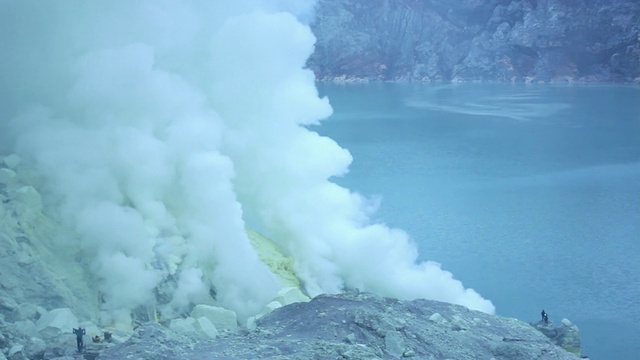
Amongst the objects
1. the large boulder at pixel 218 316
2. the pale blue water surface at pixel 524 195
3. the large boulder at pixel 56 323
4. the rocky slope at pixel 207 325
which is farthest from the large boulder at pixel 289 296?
the pale blue water surface at pixel 524 195

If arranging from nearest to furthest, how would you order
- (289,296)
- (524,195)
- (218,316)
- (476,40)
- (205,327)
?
(205,327) → (218,316) → (289,296) → (524,195) → (476,40)

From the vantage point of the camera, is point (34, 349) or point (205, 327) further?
point (205, 327)

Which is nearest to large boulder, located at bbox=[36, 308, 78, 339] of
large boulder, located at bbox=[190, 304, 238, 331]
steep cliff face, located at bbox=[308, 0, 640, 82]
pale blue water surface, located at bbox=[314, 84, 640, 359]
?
large boulder, located at bbox=[190, 304, 238, 331]

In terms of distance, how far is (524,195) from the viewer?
2598 cm

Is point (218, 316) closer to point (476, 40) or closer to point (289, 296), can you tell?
point (289, 296)

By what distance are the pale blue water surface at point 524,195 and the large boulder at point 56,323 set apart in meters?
9.07

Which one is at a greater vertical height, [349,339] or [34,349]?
[349,339]

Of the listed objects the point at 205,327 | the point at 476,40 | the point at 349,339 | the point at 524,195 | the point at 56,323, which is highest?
the point at 476,40

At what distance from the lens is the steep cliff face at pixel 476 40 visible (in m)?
64.6

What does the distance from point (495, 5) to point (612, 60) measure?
44.8 feet

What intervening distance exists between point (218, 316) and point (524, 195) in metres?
17.2

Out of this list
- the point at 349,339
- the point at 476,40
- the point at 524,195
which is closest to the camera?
the point at 349,339

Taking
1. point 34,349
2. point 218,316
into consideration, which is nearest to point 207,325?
point 218,316

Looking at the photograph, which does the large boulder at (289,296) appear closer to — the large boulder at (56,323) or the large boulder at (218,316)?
the large boulder at (218,316)
